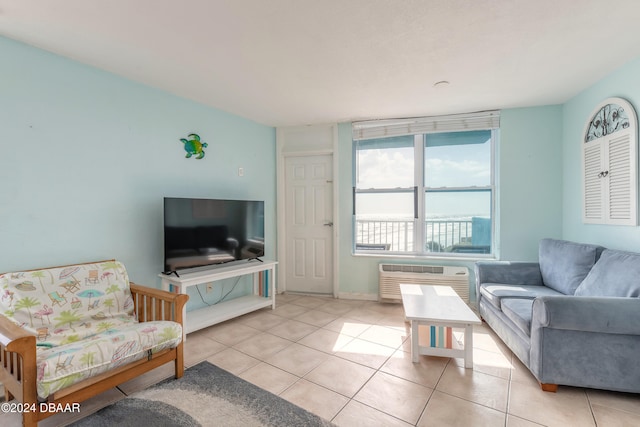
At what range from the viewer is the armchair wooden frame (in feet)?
4.72

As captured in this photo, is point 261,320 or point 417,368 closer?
point 417,368

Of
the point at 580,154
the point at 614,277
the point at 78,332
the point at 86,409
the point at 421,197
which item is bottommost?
the point at 86,409

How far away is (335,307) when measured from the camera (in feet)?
11.9

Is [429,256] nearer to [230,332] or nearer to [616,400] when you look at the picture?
[616,400]

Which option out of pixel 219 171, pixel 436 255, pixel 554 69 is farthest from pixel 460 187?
pixel 219 171

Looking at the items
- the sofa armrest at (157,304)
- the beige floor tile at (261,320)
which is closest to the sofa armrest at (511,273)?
the beige floor tile at (261,320)

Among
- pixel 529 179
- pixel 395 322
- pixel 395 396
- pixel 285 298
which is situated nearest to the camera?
pixel 395 396

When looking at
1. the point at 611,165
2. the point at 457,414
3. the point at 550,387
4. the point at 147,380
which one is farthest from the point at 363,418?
the point at 611,165

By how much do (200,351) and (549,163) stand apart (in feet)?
13.5

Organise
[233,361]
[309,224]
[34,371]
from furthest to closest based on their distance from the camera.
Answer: [309,224], [233,361], [34,371]

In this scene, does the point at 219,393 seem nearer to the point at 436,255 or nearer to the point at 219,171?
the point at 219,171

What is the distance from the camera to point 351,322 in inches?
123

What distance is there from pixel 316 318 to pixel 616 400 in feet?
7.77

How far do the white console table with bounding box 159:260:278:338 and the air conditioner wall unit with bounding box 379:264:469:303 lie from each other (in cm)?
142
